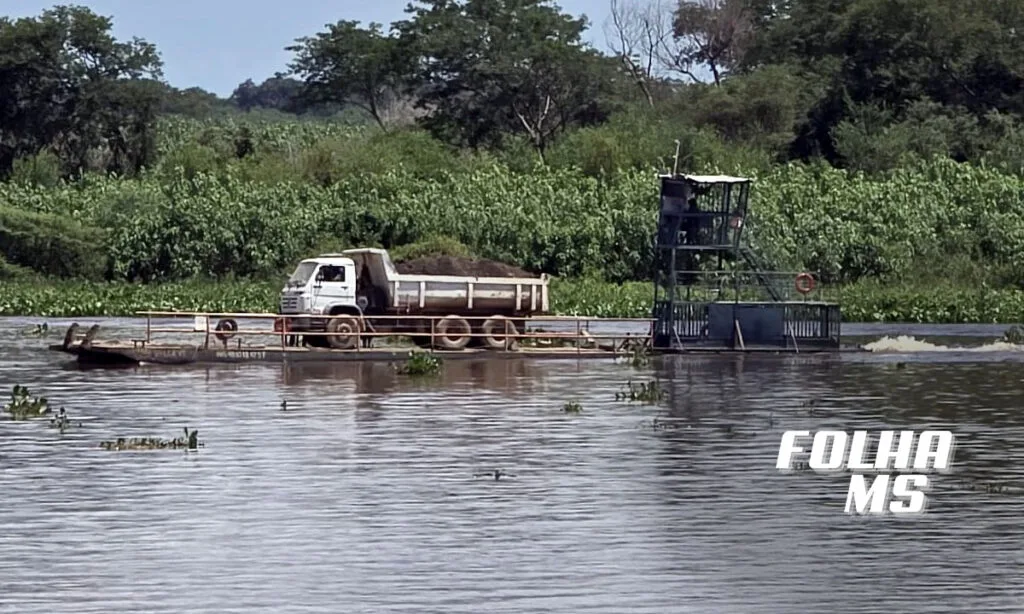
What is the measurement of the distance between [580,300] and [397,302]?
17909mm

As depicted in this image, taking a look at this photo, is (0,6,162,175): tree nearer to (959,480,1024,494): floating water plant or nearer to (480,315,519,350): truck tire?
(480,315,519,350): truck tire

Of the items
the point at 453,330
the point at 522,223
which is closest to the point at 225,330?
the point at 453,330

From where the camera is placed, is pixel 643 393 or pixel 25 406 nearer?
pixel 25 406

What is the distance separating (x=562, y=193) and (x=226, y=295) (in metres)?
15.5

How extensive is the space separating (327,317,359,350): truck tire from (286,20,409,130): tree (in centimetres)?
5872

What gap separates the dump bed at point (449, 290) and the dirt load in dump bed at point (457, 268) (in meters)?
1.10

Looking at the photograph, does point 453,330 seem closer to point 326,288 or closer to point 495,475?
point 326,288

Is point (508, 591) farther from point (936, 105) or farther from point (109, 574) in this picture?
point (936, 105)

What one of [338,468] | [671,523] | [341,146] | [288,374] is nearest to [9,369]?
[288,374]

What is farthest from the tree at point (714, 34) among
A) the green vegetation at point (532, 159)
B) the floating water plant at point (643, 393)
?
the floating water plant at point (643, 393)

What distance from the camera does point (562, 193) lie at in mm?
74750

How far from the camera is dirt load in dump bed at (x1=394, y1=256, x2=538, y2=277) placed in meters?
48.1

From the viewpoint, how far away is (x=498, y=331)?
46.5 metres

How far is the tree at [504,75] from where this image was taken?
9731 centimetres
